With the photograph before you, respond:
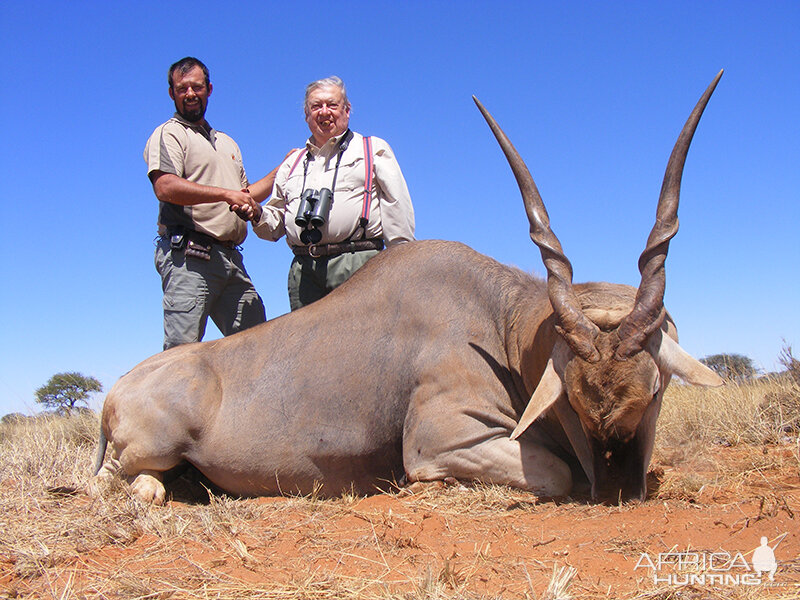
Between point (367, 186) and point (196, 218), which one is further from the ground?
point (367, 186)

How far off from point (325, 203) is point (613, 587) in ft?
12.9

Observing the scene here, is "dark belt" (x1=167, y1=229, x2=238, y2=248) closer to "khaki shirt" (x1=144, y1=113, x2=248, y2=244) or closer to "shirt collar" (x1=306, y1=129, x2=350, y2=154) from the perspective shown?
"khaki shirt" (x1=144, y1=113, x2=248, y2=244)

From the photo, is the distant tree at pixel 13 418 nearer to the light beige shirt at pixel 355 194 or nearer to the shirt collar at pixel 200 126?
the shirt collar at pixel 200 126

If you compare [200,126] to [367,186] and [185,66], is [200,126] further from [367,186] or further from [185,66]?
[367,186]

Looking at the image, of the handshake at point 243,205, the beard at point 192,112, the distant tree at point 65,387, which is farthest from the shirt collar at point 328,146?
the distant tree at point 65,387

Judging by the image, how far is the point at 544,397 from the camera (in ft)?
13.4

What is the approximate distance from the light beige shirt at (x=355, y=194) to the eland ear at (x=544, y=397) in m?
2.34

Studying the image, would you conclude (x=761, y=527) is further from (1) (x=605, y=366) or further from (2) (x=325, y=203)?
(2) (x=325, y=203)

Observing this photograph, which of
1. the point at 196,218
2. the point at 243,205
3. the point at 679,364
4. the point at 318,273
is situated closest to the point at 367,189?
the point at 318,273

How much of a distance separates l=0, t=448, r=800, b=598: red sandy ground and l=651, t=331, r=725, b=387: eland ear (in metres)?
0.62

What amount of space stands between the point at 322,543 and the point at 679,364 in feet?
7.10

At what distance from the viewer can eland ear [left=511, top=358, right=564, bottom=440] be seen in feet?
13.1

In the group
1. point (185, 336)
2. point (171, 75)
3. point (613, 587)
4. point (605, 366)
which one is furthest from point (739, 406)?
point (171, 75)

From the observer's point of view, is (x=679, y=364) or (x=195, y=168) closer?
(x=679, y=364)
